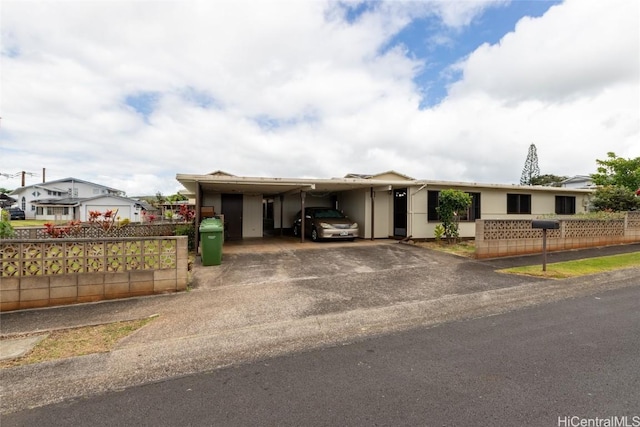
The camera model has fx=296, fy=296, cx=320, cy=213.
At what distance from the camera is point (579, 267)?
7.56m

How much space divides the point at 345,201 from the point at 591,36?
11.2m

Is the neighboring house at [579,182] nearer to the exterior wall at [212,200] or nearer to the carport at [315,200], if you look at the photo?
the carport at [315,200]

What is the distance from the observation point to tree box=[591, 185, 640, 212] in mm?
14094

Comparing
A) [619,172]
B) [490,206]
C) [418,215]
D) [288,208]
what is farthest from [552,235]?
[619,172]

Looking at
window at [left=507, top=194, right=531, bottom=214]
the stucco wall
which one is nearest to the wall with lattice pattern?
the stucco wall

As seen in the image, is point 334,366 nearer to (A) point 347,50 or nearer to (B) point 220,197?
(A) point 347,50

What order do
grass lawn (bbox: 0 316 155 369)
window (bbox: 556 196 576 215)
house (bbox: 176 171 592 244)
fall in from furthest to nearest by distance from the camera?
window (bbox: 556 196 576 215) < house (bbox: 176 171 592 244) < grass lawn (bbox: 0 316 155 369)

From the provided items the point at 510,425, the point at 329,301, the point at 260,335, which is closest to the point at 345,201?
the point at 329,301

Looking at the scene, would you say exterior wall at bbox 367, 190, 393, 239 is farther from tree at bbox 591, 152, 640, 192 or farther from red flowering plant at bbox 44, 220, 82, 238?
tree at bbox 591, 152, 640, 192

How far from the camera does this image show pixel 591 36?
33.7 ft

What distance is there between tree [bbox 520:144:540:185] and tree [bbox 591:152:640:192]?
85.9 feet

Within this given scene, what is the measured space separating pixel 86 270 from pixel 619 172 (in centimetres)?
3037

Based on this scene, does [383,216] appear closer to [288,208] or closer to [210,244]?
[288,208]

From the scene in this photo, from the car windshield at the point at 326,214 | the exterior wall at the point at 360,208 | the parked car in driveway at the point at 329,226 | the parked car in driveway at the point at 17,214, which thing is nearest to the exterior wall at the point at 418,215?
the exterior wall at the point at 360,208
